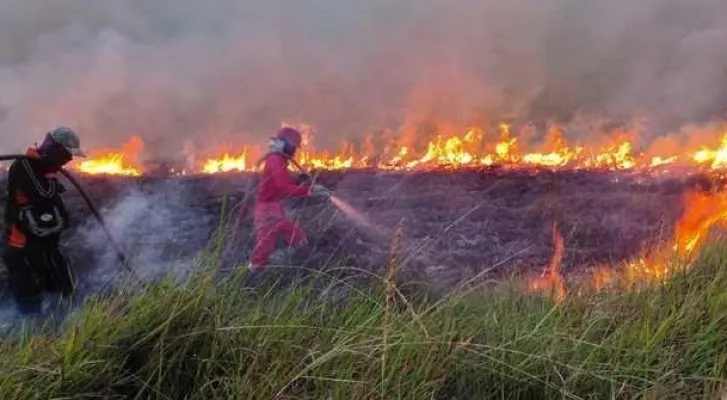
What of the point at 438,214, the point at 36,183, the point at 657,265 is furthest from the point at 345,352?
the point at 438,214

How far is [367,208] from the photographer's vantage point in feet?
29.1

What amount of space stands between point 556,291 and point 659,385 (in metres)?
1.46

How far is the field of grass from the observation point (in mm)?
2592

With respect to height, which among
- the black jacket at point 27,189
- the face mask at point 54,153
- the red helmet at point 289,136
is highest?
the red helmet at point 289,136

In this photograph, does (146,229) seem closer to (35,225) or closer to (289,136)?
(289,136)

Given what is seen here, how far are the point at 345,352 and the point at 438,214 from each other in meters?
6.61

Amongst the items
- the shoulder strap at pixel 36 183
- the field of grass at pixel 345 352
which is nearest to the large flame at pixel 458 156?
the shoulder strap at pixel 36 183

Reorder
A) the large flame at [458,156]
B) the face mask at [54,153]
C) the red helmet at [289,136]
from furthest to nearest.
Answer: the large flame at [458,156]
the red helmet at [289,136]
the face mask at [54,153]

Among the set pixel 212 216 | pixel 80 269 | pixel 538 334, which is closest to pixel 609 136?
pixel 212 216

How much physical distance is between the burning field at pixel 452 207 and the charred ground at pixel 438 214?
0.02m

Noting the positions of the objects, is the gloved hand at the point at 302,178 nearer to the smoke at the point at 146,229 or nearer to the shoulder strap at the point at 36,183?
the smoke at the point at 146,229

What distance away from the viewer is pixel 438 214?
927 centimetres

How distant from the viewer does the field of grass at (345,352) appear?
2.59 m

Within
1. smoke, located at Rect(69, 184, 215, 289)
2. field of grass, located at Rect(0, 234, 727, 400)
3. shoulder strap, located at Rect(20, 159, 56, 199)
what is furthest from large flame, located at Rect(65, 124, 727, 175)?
field of grass, located at Rect(0, 234, 727, 400)
